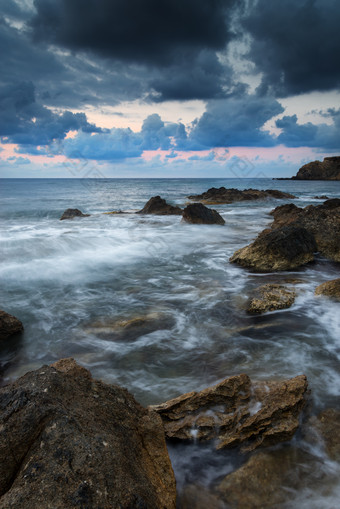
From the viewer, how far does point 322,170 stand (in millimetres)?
123062

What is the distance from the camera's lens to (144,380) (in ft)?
13.0

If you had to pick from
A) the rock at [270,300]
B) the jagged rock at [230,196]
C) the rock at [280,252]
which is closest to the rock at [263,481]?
the rock at [270,300]

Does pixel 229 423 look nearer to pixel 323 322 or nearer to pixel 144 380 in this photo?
pixel 144 380

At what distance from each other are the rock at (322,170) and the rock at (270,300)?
134 metres

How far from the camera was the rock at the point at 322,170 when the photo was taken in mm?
120125

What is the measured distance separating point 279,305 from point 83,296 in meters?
4.15

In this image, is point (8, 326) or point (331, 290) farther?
point (331, 290)

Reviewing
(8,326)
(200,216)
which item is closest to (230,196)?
(200,216)

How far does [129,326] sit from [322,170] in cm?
13748

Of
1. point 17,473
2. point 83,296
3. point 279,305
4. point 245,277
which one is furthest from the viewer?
point 245,277

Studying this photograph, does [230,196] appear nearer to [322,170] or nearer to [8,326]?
[8,326]

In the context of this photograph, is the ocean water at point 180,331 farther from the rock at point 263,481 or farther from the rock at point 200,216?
the rock at point 200,216

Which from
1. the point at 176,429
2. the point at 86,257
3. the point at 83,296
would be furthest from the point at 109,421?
the point at 86,257

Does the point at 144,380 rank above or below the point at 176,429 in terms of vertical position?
below
